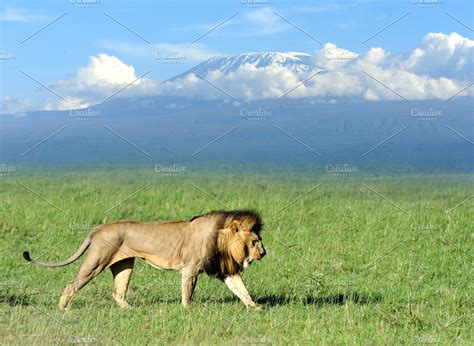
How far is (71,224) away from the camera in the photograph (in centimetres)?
1636

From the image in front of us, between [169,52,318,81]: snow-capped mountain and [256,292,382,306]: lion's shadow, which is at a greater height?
[169,52,318,81]: snow-capped mountain

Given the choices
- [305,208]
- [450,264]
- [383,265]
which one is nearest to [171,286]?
[383,265]

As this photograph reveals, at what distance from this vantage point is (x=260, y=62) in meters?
164

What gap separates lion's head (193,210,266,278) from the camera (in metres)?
9.88

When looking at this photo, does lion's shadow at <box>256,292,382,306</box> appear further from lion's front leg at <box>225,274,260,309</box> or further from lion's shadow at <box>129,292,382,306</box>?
lion's front leg at <box>225,274,260,309</box>

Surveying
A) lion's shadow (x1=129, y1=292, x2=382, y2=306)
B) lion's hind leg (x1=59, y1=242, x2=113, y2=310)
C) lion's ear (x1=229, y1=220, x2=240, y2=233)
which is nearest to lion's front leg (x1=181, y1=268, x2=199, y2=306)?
lion's shadow (x1=129, y1=292, x2=382, y2=306)

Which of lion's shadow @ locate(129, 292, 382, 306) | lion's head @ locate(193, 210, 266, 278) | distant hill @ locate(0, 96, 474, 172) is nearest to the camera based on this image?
lion's head @ locate(193, 210, 266, 278)

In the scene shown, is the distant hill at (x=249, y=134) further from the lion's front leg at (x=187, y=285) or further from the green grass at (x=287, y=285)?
the lion's front leg at (x=187, y=285)

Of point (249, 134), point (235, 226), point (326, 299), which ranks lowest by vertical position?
point (326, 299)

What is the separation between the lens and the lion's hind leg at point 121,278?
9953mm

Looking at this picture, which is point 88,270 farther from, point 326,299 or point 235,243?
point 326,299

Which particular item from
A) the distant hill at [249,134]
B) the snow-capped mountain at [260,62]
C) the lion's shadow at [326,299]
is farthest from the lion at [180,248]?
the snow-capped mountain at [260,62]

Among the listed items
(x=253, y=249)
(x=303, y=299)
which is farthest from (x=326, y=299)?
(x=253, y=249)

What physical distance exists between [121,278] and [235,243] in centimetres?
121
